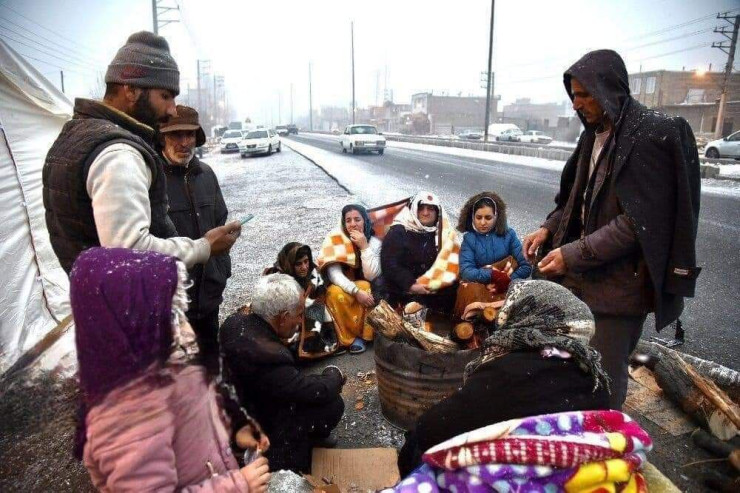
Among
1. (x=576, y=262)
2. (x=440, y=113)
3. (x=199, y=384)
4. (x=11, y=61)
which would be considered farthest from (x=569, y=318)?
(x=440, y=113)

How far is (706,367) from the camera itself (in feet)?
10.2

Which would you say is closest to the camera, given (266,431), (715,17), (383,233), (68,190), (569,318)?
(569,318)

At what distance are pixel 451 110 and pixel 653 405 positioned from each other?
255 ft

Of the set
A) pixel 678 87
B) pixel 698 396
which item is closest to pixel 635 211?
pixel 698 396

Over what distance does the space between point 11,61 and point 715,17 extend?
40886 mm

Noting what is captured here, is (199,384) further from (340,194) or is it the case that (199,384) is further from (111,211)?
(340,194)

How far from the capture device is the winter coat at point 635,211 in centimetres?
192

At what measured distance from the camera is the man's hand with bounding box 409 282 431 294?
4.10 meters

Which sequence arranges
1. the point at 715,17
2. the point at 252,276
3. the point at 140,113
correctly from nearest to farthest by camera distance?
the point at 140,113 → the point at 252,276 → the point at 715,17

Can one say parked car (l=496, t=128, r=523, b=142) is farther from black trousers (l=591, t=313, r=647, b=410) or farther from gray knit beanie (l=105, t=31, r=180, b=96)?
gray knit beanie (l=105, t=31, r=180, b=96)

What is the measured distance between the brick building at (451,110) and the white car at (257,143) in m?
45.3

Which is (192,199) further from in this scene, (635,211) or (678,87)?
(678,87)

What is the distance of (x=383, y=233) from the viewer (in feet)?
16.0

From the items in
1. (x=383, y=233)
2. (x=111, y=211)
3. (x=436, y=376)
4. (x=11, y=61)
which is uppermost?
(x=11, y=61)
